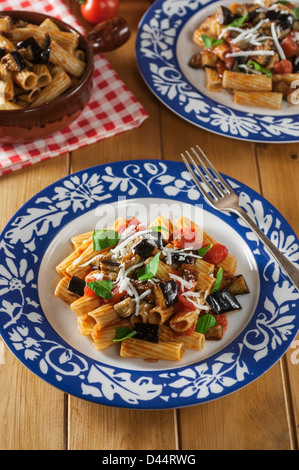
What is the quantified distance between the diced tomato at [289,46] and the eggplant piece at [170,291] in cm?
143

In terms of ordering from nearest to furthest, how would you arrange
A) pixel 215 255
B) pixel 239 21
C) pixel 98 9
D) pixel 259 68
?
pixel 215 255
pixel 259 68
pixel 239 21
pixel 98 9

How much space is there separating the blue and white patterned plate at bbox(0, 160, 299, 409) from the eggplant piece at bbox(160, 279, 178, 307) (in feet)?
0.61

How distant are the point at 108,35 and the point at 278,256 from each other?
1.36m

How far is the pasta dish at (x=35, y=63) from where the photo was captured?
2.30 meters

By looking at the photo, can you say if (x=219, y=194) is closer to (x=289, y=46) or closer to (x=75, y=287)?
(x=75, y=287)

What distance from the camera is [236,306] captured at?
190 cm

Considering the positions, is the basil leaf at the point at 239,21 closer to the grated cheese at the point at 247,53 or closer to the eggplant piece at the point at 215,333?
the grated cheese at the point at 247,53

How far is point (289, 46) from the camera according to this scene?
2652 mm

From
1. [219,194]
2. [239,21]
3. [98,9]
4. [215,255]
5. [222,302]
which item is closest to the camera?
[222,302]

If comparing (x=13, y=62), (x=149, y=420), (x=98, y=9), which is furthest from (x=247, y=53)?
(x=149, y=420)

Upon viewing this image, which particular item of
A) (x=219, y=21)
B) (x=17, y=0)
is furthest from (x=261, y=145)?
(x=17, y=0)

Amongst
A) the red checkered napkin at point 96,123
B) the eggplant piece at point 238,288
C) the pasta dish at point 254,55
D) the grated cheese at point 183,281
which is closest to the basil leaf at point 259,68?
the pasta dish at point 254,55

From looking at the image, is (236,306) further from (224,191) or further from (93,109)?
(93,109)

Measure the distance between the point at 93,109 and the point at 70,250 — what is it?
88 cm
